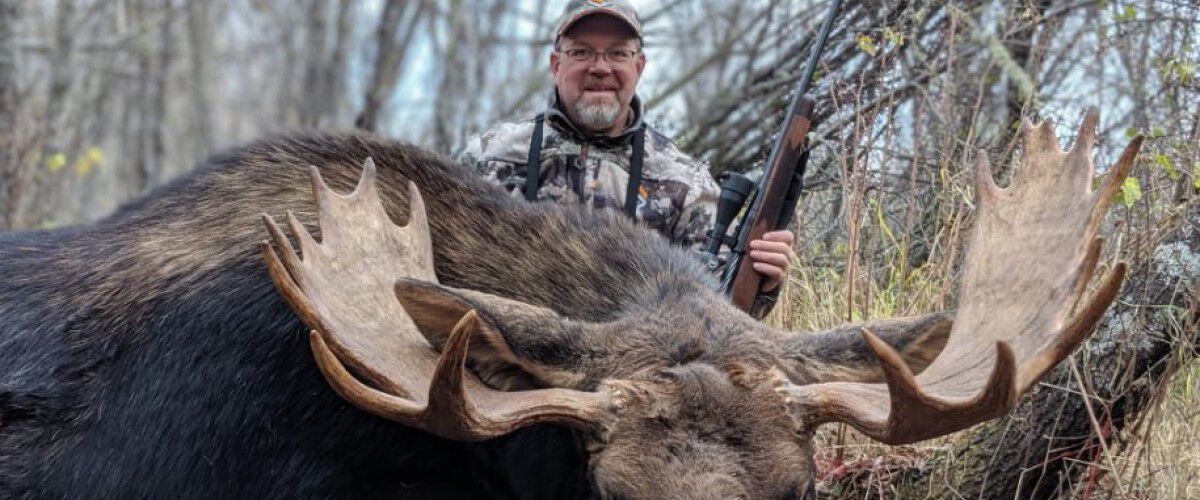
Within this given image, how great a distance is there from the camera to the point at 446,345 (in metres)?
3.15

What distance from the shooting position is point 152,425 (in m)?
4.12

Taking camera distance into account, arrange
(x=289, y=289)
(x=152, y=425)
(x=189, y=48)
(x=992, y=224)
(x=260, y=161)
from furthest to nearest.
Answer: (x=189, y=48), (x=260, y=161), (x=152, y=425), (x=992, y=224), (x=289, y=289)

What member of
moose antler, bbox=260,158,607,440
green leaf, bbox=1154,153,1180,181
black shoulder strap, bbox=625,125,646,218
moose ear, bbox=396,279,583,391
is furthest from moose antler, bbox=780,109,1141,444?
black shoulder strap, bbox=625,125,646,218

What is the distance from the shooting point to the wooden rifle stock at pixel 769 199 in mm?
5383

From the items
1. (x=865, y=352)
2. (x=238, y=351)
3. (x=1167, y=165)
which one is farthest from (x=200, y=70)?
(x=865, y=352)

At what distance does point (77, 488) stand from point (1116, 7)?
218 inches

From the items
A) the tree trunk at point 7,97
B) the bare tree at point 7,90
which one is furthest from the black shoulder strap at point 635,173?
the bare tree at point 7,90

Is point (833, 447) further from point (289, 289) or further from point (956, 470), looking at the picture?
point (289, 289)

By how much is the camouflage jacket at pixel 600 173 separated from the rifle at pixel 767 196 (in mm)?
672

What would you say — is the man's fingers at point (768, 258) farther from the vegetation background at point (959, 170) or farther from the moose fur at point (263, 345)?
the moose fur at point (263, 345)

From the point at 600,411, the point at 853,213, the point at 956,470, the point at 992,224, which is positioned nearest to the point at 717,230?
the point at 853,213

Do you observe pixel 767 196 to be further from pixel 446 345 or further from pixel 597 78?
pixel 446 345

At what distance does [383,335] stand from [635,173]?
2.77m

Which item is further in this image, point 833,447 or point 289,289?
point 833,447
